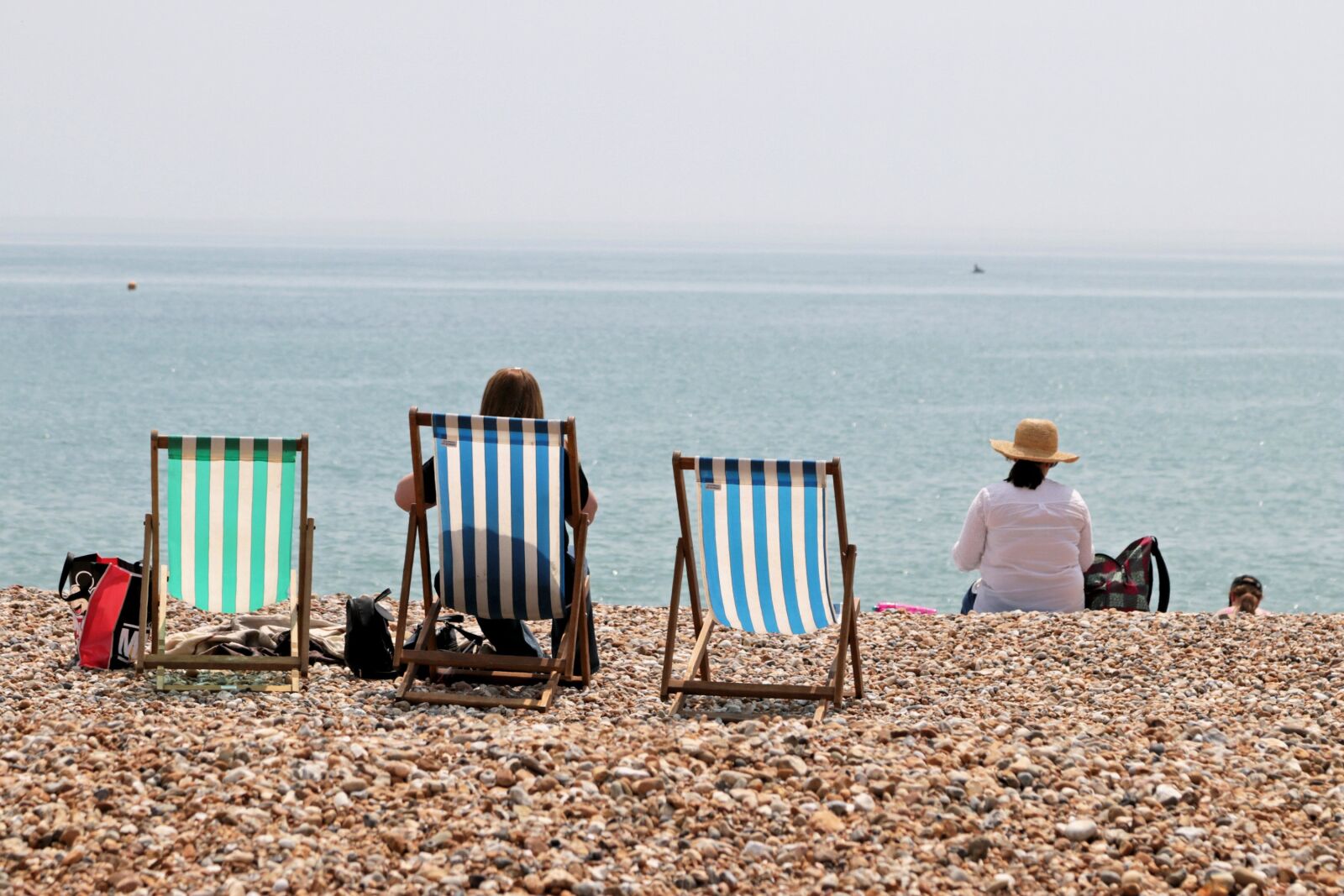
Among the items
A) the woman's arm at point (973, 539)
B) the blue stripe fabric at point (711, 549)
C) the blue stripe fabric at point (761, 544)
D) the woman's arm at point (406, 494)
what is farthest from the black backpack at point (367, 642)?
the woman's arm at point (973, 539)

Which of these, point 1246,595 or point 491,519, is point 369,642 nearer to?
point 491,519

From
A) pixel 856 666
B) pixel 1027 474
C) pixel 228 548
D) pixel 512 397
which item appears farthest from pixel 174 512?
pixel 1027 474

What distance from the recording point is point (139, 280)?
97.1 metres

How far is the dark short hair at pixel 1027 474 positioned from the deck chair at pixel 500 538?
2253 mm

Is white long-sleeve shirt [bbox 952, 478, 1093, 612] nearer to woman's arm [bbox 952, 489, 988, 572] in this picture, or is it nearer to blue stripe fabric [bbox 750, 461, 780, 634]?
woman's arm [bbox 952, 489, 988, 572]

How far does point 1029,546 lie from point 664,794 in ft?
10.5

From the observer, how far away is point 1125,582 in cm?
671

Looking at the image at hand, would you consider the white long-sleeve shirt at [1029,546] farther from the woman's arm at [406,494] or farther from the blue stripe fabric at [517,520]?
the woman's arm at [406,494]

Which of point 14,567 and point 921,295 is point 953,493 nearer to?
point 14,567

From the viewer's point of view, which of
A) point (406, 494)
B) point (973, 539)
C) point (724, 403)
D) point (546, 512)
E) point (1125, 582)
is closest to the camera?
point (546, 512)

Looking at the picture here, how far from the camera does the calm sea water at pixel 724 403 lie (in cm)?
1561

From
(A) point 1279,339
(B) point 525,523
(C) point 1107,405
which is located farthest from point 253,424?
(A) point 1279,339

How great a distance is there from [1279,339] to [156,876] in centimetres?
5826

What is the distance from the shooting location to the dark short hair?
6.38 metres
